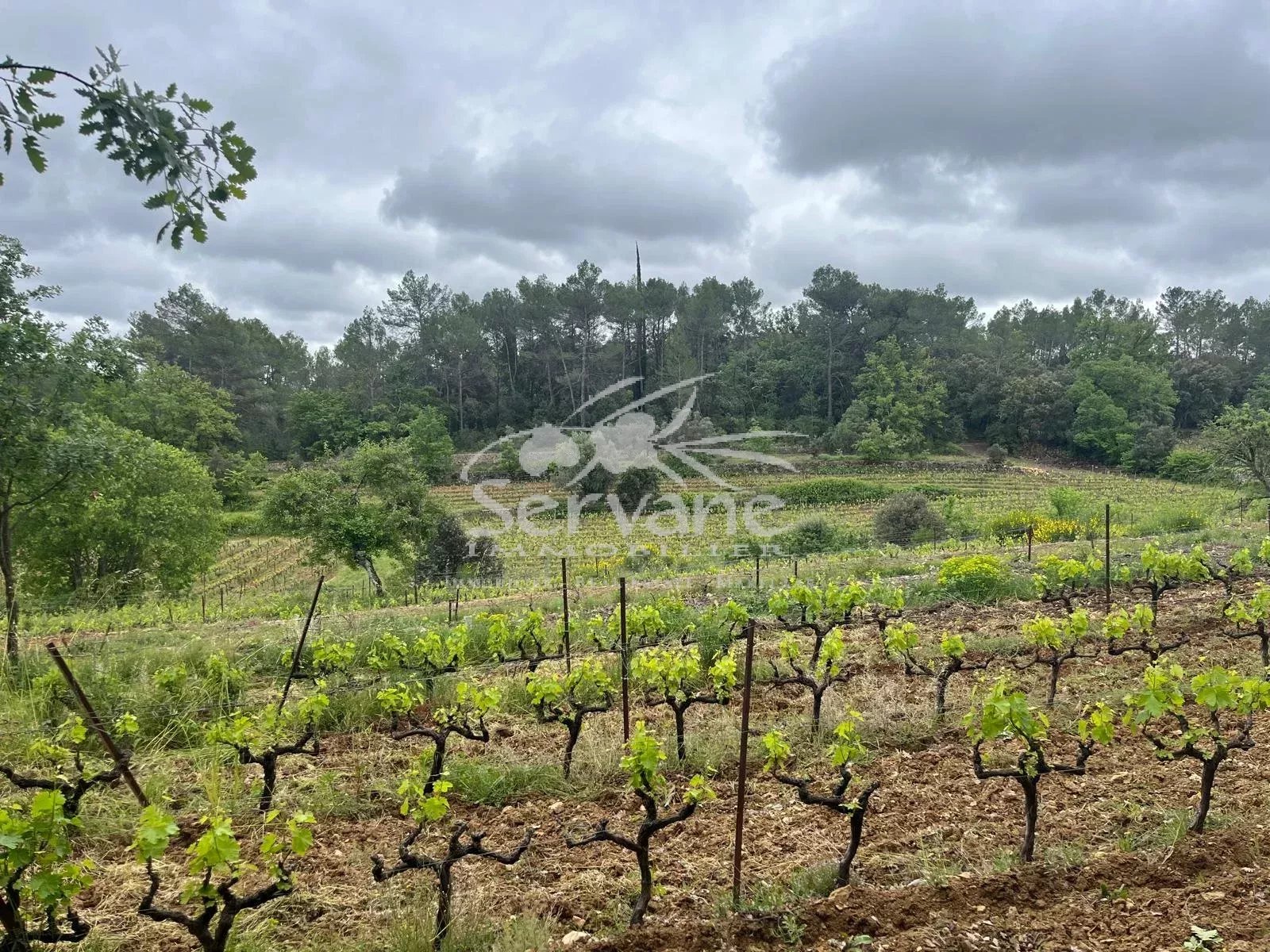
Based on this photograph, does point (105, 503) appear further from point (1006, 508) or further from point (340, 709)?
point (1006, 508)

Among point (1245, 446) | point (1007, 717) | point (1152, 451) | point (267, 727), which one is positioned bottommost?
point (267, 727)

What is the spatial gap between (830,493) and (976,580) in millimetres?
26561

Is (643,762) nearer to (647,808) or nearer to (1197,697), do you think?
(647,808)

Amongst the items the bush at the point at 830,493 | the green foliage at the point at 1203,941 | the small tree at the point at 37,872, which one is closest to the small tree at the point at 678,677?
the green foliage at the point at 1203,941

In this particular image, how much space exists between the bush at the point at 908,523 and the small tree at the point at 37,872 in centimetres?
2051

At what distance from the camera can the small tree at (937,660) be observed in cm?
564

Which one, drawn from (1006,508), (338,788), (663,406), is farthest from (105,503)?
(663,406)

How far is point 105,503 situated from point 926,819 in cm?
1962

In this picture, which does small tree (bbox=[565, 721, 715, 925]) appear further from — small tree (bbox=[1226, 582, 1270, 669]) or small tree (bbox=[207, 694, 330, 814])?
small tree (bbox=[1226, 582, 1270, 669])

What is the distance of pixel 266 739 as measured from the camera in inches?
197

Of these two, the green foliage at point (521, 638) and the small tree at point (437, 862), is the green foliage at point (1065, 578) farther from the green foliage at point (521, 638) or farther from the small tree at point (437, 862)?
the small tree at point (437, 862)

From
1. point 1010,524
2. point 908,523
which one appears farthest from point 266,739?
point 1010,524

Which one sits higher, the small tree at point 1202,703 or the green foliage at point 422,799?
the small tree at point 1202,703

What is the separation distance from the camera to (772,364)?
179ft
